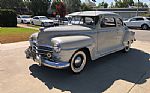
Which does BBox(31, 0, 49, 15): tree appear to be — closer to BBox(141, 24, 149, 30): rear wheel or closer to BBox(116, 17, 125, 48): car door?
BBox(141, 24, 149, 30): rear wheel

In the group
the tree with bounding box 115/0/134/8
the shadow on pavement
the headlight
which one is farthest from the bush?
the tree with bounding box 115/0/134/8

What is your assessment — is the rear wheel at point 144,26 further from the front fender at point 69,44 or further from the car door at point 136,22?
the front fender at point 69,44

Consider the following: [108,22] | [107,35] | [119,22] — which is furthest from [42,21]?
[107,35]

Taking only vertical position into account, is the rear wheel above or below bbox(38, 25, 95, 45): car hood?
below

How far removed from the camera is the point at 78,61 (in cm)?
624

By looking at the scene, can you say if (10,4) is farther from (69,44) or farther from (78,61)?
(69,44)

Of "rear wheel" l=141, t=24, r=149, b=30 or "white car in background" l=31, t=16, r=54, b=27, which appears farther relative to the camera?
"white car in background" l=31, t=16, r=54, b=27

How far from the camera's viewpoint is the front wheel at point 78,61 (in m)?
6.03

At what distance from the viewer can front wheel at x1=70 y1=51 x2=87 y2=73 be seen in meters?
6.03

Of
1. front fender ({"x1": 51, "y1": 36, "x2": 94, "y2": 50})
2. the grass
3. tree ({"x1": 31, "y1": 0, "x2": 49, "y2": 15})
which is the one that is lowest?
the grass

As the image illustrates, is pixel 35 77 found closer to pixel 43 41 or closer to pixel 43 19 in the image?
pixel 43 41

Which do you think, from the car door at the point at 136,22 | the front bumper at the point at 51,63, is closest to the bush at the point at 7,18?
the car door at the point at 136,22

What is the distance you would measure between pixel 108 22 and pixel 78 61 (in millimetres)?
2186

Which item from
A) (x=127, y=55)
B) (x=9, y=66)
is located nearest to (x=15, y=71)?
(x=9, y=66)
